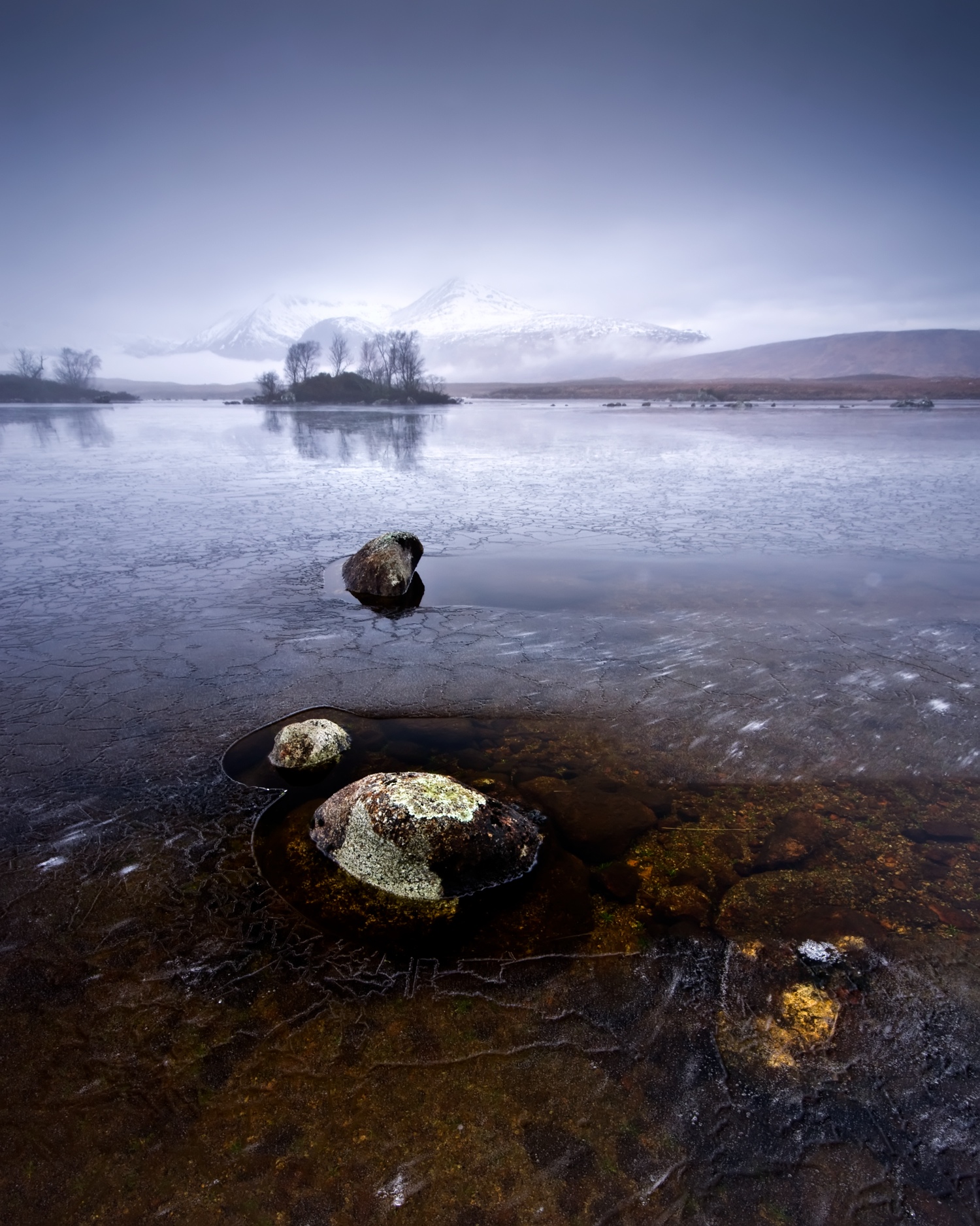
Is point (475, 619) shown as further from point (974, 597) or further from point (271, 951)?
point (974, 597)

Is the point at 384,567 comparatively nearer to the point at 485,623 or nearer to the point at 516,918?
the point at 485,623

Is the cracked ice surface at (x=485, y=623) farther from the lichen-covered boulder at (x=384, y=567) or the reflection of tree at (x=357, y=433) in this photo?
the reflection of tree at (x=357, y=433)

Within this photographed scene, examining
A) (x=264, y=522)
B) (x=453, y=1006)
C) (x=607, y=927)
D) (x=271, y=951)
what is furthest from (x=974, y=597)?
(x=264, y=522)

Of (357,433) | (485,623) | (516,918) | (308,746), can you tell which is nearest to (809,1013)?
(516,918)

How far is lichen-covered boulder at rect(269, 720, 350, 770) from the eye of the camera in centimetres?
461

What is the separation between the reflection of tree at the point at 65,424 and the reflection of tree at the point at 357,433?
9124mm

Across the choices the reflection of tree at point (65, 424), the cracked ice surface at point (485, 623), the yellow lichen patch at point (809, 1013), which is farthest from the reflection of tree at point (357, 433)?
the yellow lichen patch at point (809, 1013)

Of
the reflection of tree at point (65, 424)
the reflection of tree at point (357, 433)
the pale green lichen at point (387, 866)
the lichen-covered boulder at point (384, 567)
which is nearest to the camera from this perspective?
the pale green lichen at point (387, 866)

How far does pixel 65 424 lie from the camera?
143 ft

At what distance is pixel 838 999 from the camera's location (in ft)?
9.63

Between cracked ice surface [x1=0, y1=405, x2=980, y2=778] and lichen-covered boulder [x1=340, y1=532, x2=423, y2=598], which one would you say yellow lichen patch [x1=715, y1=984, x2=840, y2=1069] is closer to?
cracked ice surface [x1=0, y1=405, x2=980, y2=778]

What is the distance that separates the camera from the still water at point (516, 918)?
2.32 metres

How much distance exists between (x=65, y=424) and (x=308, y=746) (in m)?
50.7

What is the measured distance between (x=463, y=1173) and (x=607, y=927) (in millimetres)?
1344
